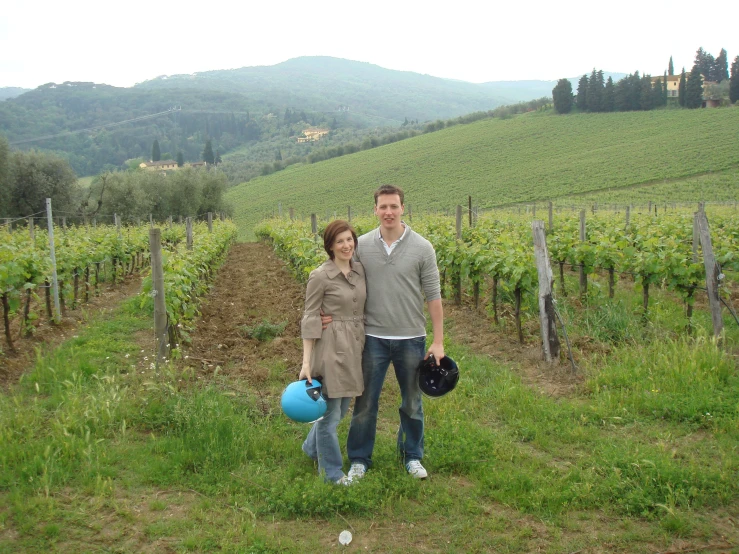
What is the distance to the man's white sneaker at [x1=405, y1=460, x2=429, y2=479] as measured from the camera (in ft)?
12.3

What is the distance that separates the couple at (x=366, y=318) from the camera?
357cm

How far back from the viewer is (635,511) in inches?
132

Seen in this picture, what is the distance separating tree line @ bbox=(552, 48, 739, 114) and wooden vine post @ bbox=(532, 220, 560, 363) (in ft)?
241

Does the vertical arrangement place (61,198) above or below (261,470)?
above

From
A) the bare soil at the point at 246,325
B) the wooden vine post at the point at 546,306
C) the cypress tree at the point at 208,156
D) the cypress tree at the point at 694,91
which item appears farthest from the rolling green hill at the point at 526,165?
the wooden vine post at the point at 546,306

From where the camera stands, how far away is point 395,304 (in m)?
3.64

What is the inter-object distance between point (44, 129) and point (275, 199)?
180 ft

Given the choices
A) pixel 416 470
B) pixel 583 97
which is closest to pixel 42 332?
pixel 416 470

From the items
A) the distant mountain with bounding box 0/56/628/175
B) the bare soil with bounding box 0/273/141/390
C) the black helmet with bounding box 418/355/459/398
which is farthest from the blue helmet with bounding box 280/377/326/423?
the distant mountain with bounding box 0/56/628/175

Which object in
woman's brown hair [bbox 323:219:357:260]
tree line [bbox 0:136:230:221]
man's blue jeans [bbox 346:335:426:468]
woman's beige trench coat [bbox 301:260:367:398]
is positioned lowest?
man's blue jeans [bbox 346:335:426:468]

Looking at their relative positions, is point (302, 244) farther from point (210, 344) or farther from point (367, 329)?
point (367, 329)

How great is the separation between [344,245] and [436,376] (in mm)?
1057

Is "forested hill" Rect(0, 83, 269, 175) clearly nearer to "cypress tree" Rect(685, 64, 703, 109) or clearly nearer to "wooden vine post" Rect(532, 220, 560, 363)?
"cypress tree" Rect(685, 64, 703, 109)

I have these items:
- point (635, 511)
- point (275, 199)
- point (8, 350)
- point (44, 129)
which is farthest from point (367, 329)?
point (44, 129)
